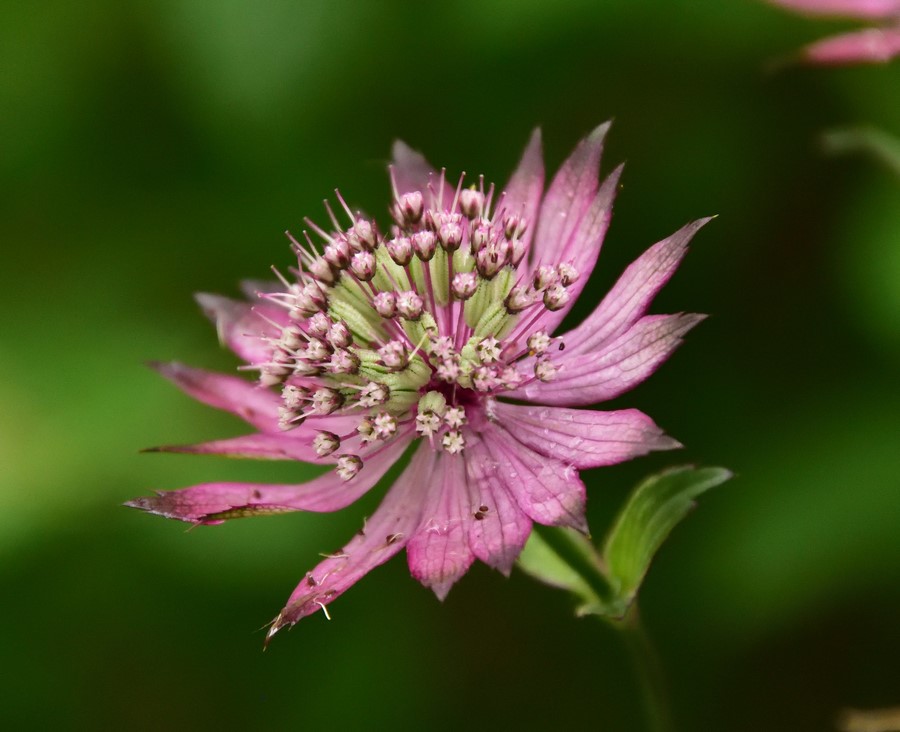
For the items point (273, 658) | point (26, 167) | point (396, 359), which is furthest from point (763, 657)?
point (26, 167)

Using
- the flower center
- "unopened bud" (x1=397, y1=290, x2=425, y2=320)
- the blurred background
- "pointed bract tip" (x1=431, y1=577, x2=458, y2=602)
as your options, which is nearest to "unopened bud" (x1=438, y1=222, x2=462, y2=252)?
the flower center

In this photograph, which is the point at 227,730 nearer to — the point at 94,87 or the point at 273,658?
the point at 273,658

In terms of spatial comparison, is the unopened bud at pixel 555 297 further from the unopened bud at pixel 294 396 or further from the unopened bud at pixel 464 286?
the unopened bud at pixel 294 396

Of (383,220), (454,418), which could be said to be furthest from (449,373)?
(383,220)

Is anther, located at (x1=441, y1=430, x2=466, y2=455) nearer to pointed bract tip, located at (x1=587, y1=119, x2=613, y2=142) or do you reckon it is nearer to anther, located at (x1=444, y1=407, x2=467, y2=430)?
anther, located at (x1=444, y1=407, x2=467, y2=430)

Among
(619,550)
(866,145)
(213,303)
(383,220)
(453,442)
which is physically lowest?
(619,550)

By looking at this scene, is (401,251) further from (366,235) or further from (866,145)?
(866,145)

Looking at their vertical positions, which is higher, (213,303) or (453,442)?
(213,303)
